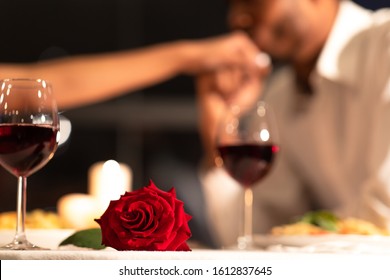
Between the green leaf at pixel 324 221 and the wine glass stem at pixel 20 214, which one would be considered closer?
the wine glass stem at pixel 20 214

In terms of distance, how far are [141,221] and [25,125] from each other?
0.21 m

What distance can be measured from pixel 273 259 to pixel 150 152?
17.8ft

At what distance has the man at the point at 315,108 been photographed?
1821mm

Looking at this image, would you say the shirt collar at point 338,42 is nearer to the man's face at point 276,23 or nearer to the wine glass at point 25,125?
the man's face at point 276,23

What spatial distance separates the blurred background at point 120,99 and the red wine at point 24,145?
15.0 feet

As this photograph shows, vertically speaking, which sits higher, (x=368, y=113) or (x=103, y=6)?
(x=103, y=6)

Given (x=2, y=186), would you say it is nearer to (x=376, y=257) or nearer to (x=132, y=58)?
(x=132, y=58)

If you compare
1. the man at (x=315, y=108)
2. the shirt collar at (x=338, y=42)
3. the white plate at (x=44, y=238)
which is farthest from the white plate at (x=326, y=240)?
the shirt collar at (x=338, y=42)

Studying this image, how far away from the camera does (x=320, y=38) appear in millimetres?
1983

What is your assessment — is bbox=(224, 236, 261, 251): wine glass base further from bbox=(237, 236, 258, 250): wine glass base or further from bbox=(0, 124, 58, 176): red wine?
bbox=(0, 124, 58, 176): red wine

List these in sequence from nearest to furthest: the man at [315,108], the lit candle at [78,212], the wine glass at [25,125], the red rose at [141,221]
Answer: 1. the red rose at [141,221]
2. the wine glass at [25,125]
3. the lit candle at [78,212]
4. the man at [315,108]

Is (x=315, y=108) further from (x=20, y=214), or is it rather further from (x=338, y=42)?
(x=20, y=214)

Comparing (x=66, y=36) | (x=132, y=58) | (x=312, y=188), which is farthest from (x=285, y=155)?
(x=66, y=36)

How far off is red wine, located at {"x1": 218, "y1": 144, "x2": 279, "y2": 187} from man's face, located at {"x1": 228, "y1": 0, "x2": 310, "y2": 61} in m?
0.79
